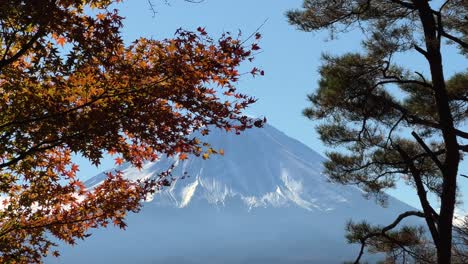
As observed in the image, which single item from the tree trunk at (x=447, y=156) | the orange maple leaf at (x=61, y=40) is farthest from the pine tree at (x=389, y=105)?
the orange maple leaf at (x=61, y=40)

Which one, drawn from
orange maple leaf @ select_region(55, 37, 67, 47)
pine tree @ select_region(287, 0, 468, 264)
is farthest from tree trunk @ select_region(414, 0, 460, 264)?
orange maple leaf @ select_region(55, 37, 67, 47)

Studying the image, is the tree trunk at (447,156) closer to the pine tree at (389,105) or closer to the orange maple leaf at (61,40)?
the pine tree at (389,105)

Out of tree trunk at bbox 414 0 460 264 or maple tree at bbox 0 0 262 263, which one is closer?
maple tree at bbox 0 0 262 263

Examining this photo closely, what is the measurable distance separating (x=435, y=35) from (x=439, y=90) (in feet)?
3.31

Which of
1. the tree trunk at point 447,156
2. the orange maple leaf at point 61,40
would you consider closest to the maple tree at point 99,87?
the orange maple leaf at point 61,40

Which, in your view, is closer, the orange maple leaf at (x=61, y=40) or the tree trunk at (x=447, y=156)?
the orange maple leaf at (x=61, y=40)

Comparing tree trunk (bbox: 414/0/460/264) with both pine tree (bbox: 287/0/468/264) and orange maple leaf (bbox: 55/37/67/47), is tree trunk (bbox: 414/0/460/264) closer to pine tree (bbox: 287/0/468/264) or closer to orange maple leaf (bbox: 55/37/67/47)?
pine tree (bbox: 287/0/468/264)

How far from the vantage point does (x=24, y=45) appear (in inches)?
230

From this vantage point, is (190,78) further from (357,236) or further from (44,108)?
(357,236)

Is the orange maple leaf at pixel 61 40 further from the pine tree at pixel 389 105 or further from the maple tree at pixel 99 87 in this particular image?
the pine tree at pixel 389 105

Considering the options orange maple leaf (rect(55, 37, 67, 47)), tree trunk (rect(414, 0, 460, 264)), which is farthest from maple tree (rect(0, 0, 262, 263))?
tree trunk (rect(414, 0, 460, 264))

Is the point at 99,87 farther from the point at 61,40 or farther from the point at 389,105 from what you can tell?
the point at 389,105

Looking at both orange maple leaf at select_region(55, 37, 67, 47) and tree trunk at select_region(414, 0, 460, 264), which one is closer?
orange maple leaf at select_region(55, 37, 67, 47)

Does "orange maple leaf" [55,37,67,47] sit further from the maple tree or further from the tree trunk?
the tree trunk
